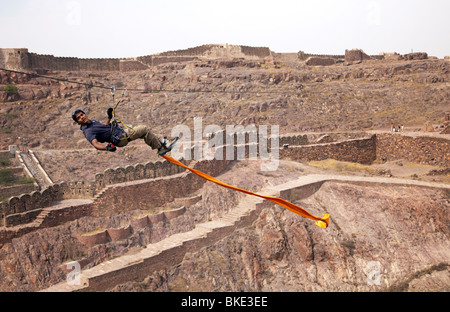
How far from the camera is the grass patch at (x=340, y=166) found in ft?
94.9

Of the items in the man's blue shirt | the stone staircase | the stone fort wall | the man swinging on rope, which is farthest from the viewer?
the stone fort wall

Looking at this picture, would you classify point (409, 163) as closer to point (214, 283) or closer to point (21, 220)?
point (214, 283)

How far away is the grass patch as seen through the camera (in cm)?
2891

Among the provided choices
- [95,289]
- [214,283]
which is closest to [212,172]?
[214,283]

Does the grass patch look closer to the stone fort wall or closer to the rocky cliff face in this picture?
the rocky cliff face

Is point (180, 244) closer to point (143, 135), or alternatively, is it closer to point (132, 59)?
point (143, 135)

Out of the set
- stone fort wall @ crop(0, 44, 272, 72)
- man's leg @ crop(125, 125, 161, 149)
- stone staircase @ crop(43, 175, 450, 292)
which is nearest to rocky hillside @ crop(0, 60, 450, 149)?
stone fort wall @ crop(0, 44, 272, 72)

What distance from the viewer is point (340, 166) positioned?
29.6m

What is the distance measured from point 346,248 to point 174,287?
696 centimetres

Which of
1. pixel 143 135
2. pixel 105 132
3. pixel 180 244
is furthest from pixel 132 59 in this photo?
pixel 105 132

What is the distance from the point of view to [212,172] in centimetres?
2572

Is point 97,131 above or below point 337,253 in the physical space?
above

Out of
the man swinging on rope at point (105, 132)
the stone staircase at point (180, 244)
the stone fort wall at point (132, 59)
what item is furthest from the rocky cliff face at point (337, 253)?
the stone fort wall at point (132, 59)

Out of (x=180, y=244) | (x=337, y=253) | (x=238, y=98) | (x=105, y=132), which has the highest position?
(x=238, y=98)
